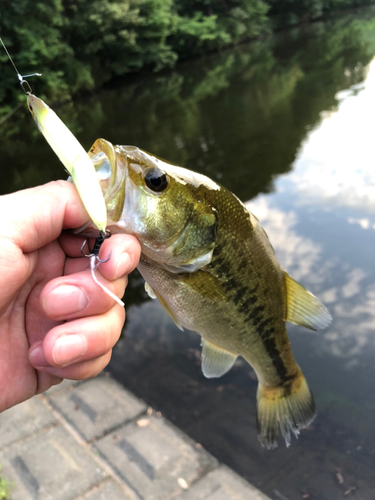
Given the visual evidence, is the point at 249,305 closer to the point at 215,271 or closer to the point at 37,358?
the point at 215,271

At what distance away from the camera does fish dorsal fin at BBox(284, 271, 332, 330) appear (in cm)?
208

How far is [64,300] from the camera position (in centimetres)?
137

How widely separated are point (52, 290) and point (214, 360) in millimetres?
1230

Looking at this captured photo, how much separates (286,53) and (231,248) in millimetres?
28090

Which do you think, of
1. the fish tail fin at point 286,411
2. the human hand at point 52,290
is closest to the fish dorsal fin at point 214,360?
the fish tail fin at point 286,411

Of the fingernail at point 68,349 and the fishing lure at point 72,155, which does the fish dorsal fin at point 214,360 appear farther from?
the fishing lure at point 72,155

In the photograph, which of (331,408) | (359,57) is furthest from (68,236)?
(359,57)

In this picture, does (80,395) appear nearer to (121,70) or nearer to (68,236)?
(68,236)

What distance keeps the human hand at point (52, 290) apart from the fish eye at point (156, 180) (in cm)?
24

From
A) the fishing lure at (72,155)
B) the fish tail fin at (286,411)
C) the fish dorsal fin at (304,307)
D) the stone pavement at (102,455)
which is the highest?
the fishing lure at (72,155)

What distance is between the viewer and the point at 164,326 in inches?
195

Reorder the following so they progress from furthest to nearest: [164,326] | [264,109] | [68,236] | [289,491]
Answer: [264,109]
[164,326]
[289,491]
[68,236]

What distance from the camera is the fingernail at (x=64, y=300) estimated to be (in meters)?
1.36

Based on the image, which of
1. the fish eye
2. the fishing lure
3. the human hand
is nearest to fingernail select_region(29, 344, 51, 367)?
the human hand
